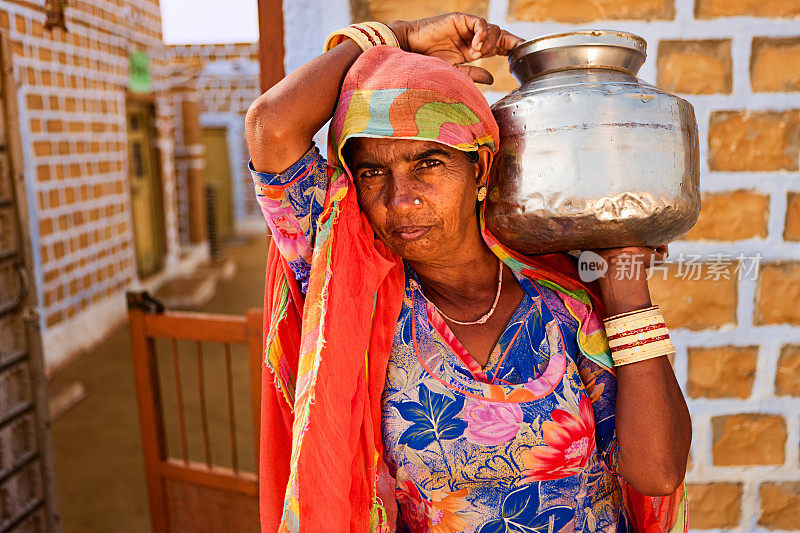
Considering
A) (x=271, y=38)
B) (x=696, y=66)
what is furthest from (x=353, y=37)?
(x=696, y=66)

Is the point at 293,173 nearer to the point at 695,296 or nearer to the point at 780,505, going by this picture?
the point at 695,296

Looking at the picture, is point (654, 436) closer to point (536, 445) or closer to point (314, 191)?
point (536, 445)

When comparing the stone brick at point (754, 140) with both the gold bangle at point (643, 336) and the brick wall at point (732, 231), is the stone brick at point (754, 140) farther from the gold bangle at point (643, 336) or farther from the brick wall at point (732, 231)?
the gold bangle at point (643, 336)

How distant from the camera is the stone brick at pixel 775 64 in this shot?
1799 mm

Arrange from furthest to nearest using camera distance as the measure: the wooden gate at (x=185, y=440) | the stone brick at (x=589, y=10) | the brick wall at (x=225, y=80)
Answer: the brick wall at (x=225, y=80)
the wooden gate at (x=185, y=440)
the stone brick at (x=589, y=10)

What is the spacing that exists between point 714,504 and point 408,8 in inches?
75.9

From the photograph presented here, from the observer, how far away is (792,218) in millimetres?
1894

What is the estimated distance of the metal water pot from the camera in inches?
41.2

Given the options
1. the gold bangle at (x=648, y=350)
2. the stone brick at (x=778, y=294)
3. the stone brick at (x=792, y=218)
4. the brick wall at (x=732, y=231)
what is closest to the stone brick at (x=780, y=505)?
the brick wall at (x=732, y=231)

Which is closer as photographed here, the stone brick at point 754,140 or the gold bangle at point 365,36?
the gold bangle at point 365,36

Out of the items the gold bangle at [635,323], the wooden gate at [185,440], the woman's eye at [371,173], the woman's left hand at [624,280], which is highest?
the woman's eye at [371,173]

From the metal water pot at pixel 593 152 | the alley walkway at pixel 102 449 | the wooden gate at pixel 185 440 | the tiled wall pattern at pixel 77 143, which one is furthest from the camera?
the tiled wall pattern at pixel 77 143

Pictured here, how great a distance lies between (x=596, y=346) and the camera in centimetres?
127

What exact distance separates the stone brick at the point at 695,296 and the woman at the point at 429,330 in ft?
2.31
